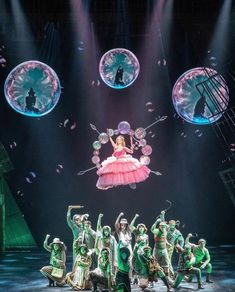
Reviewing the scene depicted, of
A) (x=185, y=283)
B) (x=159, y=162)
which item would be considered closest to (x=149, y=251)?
(x=185, y=283)

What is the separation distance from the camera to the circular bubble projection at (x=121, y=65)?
10516mm

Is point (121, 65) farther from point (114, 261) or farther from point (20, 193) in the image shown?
point (20, 193)

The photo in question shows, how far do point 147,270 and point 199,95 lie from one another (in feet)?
16.7

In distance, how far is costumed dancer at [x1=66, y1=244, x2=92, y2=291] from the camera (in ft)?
25.4

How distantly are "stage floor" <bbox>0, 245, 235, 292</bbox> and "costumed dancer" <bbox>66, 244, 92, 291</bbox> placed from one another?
0.20 metres

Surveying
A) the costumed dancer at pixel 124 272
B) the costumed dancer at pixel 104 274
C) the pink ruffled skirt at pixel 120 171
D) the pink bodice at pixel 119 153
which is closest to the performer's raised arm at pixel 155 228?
the costumed dancer at pixel 104 274

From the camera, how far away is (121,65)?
1056cm

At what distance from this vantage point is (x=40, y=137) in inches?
512

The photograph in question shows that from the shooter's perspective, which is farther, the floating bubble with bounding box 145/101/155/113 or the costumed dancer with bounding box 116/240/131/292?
the floating bubble with bounding box 145/101/155/113

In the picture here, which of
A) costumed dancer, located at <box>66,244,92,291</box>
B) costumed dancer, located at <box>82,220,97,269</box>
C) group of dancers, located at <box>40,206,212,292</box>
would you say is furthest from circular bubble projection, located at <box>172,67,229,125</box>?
costumed dancer, located at <box>66,244,92,291</box>

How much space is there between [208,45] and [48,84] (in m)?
4.39

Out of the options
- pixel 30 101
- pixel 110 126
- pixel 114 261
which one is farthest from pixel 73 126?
pixel 114 261

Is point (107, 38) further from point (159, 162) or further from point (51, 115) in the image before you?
point (159, 162)

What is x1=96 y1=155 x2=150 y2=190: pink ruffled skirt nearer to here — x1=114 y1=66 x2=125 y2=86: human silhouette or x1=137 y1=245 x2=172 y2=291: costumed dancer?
x1=114 y1=66 x2=125 y2=86: human silhouette
